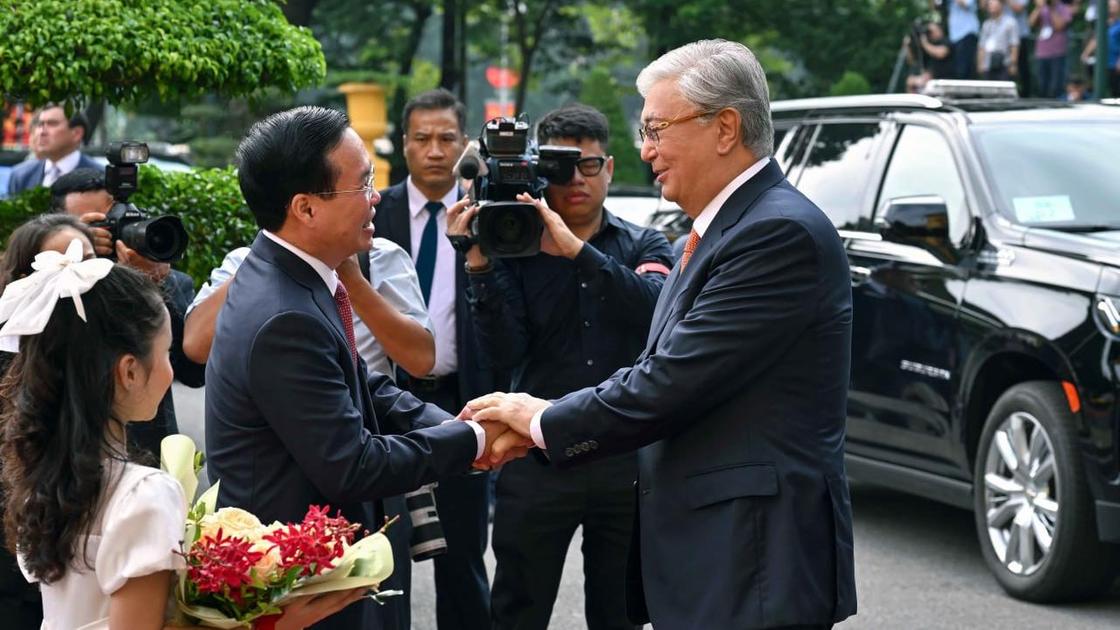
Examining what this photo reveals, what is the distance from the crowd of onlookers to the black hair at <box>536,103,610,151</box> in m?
11.2

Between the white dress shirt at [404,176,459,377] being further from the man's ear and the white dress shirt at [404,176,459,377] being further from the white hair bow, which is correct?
the white hair bow

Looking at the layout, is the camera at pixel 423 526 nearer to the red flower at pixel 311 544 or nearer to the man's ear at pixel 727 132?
the red flower at pixel 311 544

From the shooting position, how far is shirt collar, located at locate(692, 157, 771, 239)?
13.2 feet

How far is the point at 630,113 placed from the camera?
41.1 metres

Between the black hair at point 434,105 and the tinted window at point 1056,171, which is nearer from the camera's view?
the black hair at point 434,105

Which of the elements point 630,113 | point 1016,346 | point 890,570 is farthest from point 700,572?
point 630,113

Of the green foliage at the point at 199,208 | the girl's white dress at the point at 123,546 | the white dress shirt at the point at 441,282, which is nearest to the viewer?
the girl's white dress at the point at 123,546

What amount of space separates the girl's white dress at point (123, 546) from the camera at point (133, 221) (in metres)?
2.32

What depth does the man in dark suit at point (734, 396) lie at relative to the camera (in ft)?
12.2

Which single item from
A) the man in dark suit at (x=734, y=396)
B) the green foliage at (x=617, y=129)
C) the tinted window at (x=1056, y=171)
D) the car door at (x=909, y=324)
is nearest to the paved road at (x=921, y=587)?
the car door at (x=909, y=324)

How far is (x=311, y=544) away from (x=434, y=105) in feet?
12.7

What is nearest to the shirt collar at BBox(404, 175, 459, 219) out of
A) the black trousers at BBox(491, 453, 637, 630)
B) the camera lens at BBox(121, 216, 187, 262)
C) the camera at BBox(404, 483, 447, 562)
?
the camera lens at BBox(121, 216, 187, 262)

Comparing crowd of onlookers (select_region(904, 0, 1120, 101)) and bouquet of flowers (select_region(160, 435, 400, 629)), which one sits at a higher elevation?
bouquet of flowers (select_region(160, 435, 400, 629))

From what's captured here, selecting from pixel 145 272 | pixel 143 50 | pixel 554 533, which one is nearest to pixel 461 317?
pixel 554 533
